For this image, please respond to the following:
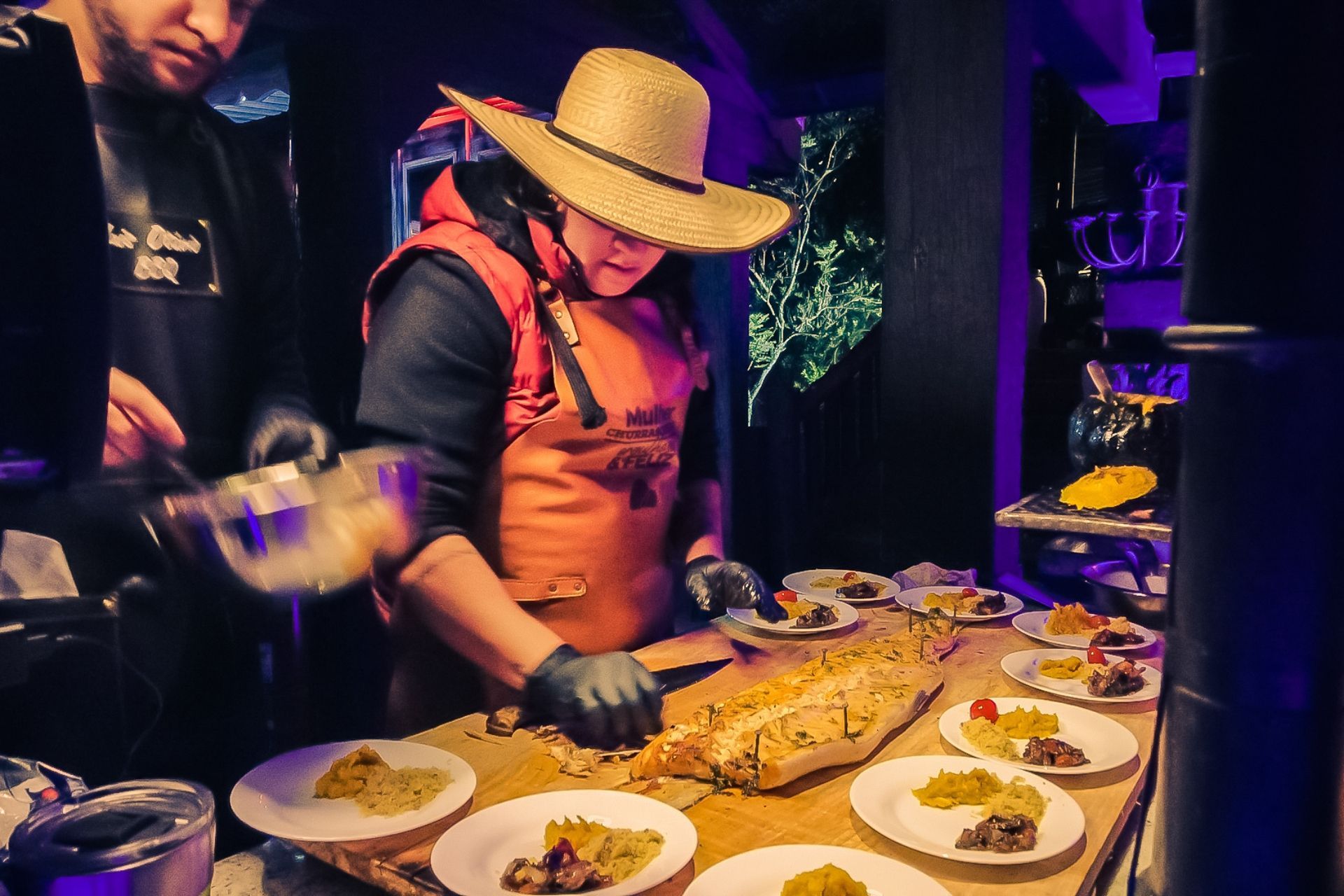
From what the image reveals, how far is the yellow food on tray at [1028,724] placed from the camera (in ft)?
6.12

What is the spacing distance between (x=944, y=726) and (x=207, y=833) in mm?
1432

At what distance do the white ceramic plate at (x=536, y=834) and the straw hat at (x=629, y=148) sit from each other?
1.47 metres

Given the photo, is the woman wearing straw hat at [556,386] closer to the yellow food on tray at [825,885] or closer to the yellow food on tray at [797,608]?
the yellow food on tray at [797,608]

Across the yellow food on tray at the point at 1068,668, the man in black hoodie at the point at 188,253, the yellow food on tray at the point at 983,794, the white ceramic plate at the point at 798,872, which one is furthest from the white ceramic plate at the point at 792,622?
the man in black hoodie at the point at 188,253

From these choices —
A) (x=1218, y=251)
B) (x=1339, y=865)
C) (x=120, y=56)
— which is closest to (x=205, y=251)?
(x=120, y=56)

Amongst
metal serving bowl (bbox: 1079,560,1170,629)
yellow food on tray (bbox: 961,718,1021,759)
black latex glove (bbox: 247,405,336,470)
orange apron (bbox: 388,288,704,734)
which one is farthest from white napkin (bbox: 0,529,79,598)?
metal serving bowl (bbox: 1079,560,1170,629)

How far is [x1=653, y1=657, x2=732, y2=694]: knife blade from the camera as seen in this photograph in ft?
7.09

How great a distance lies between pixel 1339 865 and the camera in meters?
0.94

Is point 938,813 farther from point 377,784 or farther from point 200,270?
point 200,270

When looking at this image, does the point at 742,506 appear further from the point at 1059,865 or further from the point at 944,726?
the point at 1059,865

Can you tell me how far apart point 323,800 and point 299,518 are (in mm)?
639

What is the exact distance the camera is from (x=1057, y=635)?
253cm

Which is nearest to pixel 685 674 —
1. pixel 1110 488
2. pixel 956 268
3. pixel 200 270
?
pixel 1110 488

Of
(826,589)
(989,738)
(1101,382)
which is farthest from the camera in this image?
(826,589)
